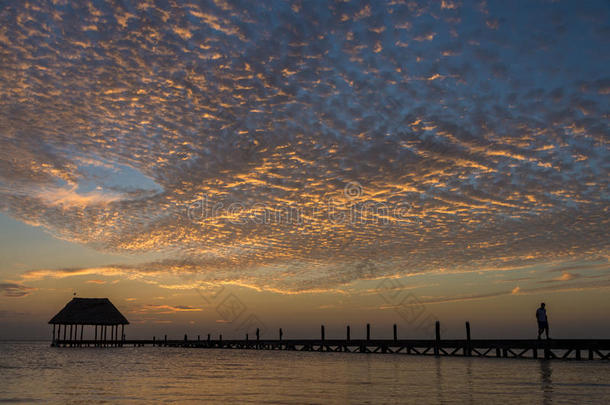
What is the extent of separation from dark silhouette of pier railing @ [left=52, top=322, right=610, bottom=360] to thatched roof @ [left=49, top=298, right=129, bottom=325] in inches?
211

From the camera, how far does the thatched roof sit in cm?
6369

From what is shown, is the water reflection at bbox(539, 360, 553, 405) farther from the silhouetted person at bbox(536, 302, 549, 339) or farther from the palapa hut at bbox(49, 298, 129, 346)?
the palapa hut at bbox(49, 298, 129, 346)

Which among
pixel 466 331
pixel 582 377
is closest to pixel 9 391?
pixel 582 377

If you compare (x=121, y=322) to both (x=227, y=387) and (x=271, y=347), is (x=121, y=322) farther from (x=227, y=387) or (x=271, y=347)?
(x=227, y=387)

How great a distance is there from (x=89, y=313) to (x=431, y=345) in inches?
1727

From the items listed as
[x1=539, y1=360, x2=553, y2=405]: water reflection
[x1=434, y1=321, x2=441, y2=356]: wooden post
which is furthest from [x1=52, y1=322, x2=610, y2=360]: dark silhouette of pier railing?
[x1=539, y1=360, x2=553, y2=405]: water reflection

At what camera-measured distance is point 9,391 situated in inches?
601

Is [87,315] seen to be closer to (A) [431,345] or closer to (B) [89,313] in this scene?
(B) [89,313]

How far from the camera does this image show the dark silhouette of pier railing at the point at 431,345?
95.0 ft

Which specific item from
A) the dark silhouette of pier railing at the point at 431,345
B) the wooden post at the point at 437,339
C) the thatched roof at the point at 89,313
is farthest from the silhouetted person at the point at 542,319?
the thatched roof at the point at 89,313

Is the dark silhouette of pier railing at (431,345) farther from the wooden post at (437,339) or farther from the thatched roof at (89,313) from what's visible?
the thatched roof at (89,313)

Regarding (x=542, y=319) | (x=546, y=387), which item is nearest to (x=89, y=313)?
(x=542, y=319)

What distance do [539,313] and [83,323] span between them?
176ft

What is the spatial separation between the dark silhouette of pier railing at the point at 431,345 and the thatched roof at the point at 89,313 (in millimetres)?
5357
